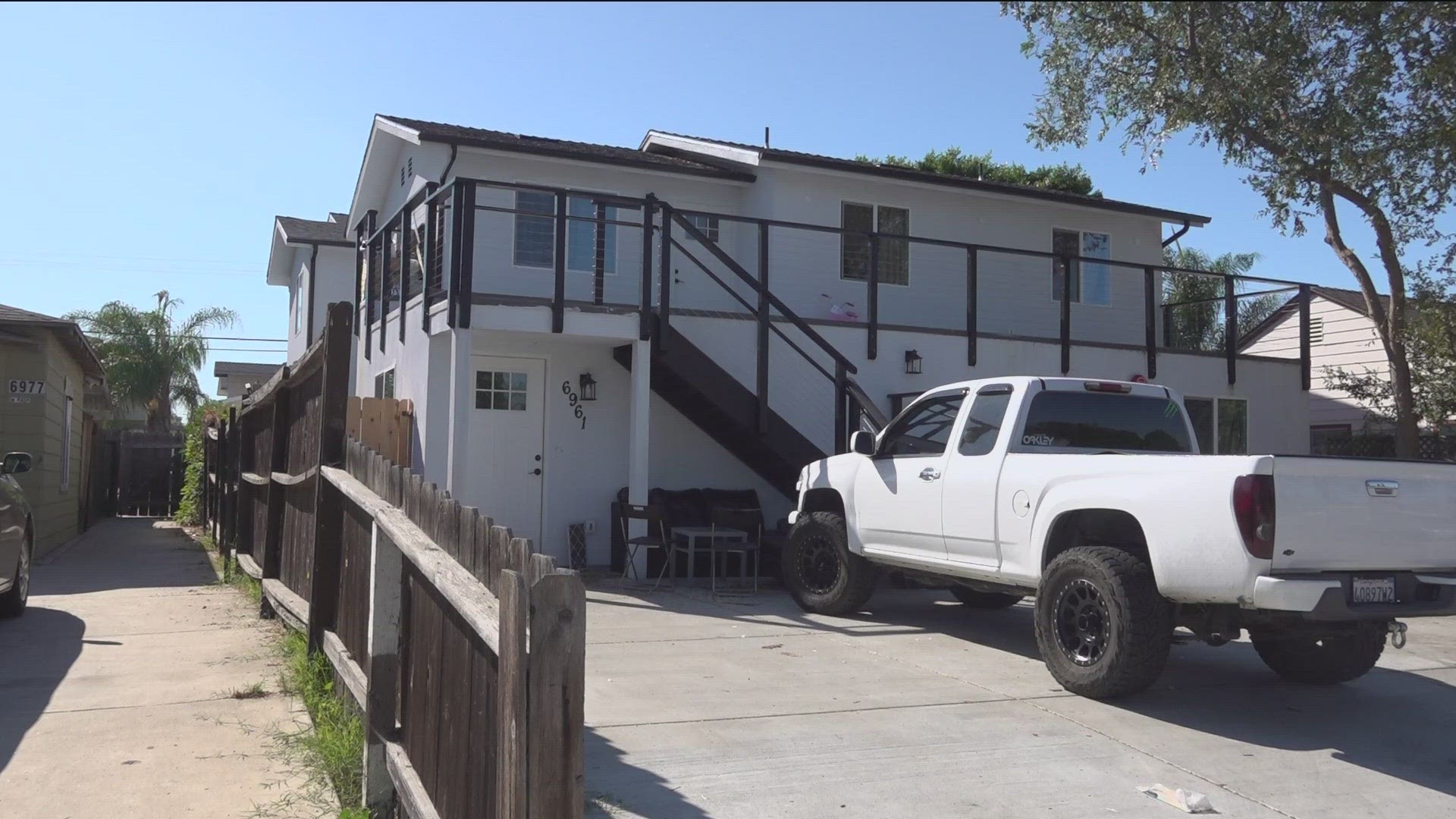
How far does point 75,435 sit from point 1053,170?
94.2 ft

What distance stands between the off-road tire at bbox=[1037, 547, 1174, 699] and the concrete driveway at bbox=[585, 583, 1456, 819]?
173mm

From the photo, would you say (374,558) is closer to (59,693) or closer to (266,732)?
(266,732)

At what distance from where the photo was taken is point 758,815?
4465mm

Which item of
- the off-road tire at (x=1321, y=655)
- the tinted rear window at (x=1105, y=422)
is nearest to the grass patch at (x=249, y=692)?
the tinted rear window at (x=1105, y=422)

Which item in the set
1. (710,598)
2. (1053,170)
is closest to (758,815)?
(710,598)

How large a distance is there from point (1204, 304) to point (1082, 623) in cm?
2164

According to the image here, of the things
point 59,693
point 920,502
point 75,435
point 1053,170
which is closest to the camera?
point 59,693

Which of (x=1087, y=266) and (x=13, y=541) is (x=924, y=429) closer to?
(x=13, y=541)

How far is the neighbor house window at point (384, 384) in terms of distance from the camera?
13891 mm

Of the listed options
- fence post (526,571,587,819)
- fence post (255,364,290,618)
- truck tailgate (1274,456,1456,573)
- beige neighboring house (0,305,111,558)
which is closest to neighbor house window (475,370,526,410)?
fence post (255,364,290,618)

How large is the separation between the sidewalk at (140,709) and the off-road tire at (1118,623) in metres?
4.18

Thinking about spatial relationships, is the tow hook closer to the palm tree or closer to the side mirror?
the side mirror

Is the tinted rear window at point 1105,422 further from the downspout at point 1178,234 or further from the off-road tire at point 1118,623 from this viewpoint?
the downspout at point 1178,234

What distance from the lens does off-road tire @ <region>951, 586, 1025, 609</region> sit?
31.7 ft
